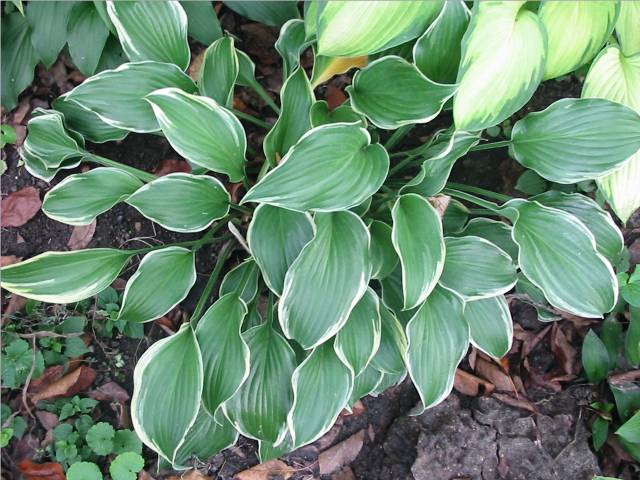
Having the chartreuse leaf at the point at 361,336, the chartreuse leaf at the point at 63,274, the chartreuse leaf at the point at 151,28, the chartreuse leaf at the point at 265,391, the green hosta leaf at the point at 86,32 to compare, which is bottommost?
the chartreuse leaf at the point at 265,391

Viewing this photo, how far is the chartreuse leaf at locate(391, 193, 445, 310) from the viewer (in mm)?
1153

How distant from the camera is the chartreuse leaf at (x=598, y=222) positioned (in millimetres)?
1387

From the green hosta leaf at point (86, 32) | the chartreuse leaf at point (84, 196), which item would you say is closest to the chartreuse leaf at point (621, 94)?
the chartreuse leaf at point (84, 196)

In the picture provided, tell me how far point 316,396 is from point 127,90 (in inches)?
33.6

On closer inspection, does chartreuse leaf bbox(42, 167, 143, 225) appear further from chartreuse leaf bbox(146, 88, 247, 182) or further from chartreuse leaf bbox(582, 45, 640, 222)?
chartreuse leaf bbox(582, 45, 640, 222)

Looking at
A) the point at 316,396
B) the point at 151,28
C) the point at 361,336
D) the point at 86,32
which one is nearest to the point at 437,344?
the point at 361,336

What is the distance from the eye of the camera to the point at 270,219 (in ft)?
4.36

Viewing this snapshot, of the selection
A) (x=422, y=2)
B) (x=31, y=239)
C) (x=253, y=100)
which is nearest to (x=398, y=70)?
(x=422, y=2)

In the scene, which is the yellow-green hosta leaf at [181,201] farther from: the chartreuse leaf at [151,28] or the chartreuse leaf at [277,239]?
the chartreuse leaf at [151,28]

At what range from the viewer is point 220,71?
1476mm

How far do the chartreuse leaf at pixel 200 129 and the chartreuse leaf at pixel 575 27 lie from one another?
688 mm

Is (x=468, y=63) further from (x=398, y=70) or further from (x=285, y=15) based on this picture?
(x=285, y=15)

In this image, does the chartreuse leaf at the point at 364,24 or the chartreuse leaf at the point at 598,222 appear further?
the chartreuse leaf at the point at 598,222

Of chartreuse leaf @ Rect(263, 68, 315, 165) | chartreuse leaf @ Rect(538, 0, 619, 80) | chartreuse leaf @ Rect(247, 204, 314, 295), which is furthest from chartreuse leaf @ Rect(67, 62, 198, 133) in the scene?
chartreuse leaf @ Rect(538, 0, 619, 80)
